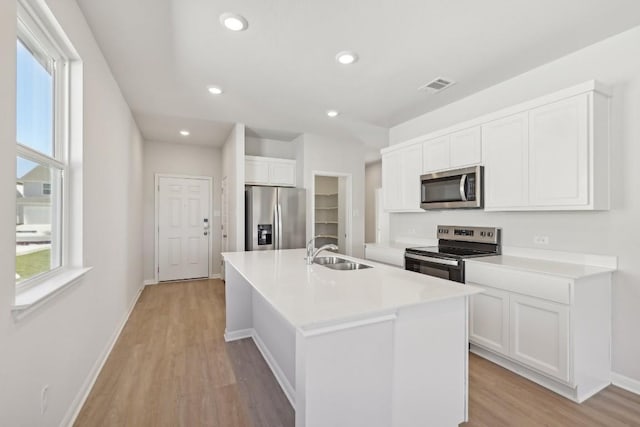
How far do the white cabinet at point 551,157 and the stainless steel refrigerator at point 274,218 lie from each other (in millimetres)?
2751

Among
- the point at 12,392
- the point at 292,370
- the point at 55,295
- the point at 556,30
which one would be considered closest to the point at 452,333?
the point at 292,370

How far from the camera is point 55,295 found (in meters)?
1.54

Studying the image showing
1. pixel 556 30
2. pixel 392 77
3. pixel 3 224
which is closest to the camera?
pixel 3 224

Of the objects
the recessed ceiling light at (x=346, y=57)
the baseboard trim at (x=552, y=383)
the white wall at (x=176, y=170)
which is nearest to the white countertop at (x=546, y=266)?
the baseboard trim at (x=552, y=383)

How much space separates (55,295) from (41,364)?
0.33 m

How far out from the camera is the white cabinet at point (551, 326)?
1962mm

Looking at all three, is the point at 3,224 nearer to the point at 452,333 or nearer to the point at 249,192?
the point at 452,333

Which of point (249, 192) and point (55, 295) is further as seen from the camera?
point (249, 192)

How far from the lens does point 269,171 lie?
4984 millimetres

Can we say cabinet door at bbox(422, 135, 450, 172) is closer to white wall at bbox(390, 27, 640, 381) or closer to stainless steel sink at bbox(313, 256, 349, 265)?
white wall at bbox(390, 27, 640, 381)

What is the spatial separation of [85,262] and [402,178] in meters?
3.38

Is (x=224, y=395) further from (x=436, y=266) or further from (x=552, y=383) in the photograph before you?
(x=552, y=383)

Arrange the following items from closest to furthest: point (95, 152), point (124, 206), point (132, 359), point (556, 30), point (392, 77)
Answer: point (556, 30), point (95, 152), point (132, 359), point (392, 77), point (124, 206)

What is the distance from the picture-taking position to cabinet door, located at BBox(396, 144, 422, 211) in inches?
143
